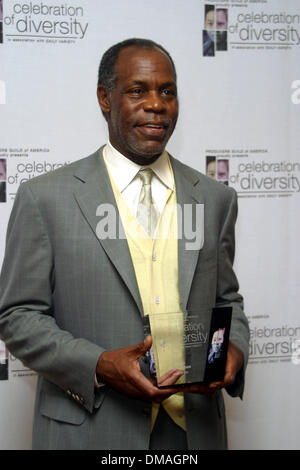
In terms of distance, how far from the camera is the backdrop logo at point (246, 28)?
2.38m

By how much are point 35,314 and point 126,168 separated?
51 cm

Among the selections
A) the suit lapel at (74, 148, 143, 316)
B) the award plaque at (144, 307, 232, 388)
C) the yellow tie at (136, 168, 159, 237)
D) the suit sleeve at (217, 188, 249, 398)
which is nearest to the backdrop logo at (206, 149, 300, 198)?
the suit sleeve at (217, 188, 249, 398)

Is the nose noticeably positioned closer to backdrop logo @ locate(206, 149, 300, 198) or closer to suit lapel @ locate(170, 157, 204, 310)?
suit lapel @ locate(170, 157, 204, 310)

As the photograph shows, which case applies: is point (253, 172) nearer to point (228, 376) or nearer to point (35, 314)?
point (228, 376)

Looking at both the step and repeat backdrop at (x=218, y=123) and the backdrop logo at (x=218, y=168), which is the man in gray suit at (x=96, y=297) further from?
the backdrop logo at (x=218, y=168)

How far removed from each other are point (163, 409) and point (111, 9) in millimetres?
1513

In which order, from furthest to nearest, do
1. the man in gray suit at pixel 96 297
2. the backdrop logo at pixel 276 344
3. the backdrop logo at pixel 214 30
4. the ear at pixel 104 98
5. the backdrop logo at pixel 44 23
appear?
the backdrop logo at pixel 276 344, the backdrop logo at pixel 214 30, the backdrop logo at pixel 44 23, the ear at pixel 104 98, the man in gray suit at pixel 96 297

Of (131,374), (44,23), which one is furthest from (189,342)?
(44,23)

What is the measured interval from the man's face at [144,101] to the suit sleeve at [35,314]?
35 cm

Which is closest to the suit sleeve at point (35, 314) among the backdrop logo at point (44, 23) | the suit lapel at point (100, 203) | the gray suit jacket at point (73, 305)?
the gray suit jacket at point (73, 305)

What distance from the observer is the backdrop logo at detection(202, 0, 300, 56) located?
2.38 meters

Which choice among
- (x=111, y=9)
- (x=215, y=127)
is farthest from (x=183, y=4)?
(x=215, y=127)

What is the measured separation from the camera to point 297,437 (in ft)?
8.41

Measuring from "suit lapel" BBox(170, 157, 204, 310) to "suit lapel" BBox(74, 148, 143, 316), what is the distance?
5.6 inches
